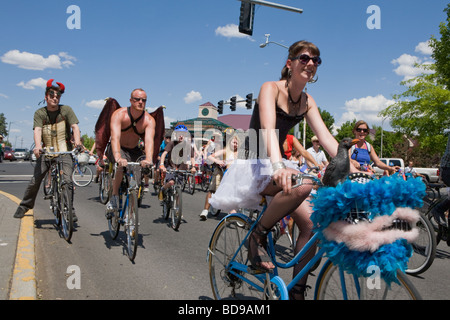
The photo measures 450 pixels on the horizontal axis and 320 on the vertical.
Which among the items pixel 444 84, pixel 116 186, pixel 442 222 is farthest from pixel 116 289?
pixel 444 84

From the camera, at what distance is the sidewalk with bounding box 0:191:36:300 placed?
10.8ft

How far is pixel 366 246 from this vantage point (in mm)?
1809

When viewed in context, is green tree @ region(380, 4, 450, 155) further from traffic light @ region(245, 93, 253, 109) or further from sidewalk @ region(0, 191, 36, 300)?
sidewalk @ region(0, 191, 36, 300)

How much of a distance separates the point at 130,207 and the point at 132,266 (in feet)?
2.51

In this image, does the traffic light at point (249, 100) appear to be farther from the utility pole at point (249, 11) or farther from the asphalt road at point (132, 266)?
the asphalt road at point (132, 266)

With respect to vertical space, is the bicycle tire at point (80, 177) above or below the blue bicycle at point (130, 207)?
below

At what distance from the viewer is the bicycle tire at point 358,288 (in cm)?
181

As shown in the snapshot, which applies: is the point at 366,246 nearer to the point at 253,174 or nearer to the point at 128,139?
the point at 253,174

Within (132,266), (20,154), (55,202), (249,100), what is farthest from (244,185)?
(20,154)

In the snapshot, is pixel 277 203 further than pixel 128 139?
No

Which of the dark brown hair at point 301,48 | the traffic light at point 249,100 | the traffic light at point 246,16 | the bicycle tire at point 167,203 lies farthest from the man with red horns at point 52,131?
the traffic light at point 249,100

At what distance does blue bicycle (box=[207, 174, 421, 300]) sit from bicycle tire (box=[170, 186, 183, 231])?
355 centimetres

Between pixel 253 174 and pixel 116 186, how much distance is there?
10.1ft

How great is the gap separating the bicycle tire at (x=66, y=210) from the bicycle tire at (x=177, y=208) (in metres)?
1.91
